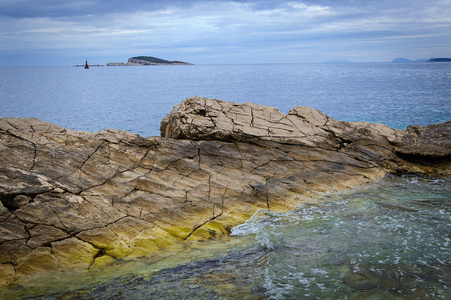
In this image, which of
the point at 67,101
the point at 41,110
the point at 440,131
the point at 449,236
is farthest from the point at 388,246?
the point at 67,101

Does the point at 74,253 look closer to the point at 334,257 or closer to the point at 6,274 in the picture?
the point at 6,274

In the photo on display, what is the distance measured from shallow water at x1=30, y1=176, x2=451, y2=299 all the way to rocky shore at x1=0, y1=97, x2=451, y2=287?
0.71m

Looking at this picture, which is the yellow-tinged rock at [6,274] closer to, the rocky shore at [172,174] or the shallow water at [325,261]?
the rocky shore at [172,174]

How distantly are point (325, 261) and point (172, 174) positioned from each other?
11.9 feet

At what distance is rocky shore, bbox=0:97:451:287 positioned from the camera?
232 inches

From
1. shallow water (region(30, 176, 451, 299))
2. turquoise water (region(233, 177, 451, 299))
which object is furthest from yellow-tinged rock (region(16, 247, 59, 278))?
turquoise water (region(233, 177, 451, 299))

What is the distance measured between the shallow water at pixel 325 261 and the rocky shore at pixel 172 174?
709 millimetres

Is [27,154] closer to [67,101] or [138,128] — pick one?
[138,128]

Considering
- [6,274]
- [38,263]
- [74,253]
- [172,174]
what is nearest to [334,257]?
[172,174]

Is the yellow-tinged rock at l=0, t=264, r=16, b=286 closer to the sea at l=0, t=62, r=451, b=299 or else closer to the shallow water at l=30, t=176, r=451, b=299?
the sea at l=0, t=62, r=451, b=299

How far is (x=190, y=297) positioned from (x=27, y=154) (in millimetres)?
4352

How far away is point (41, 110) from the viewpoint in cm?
2884

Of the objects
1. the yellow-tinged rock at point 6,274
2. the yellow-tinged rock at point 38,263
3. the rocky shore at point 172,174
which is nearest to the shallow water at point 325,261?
the rocky shore at point 172,174

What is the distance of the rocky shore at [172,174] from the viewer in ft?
19.4
